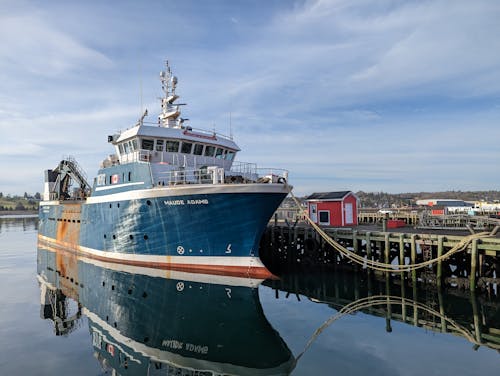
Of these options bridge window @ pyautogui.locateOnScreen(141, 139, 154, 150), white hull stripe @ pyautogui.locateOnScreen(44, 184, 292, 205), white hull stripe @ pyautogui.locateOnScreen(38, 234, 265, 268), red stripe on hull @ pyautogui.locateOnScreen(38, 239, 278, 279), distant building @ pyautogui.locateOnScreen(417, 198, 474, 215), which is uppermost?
bridge window @ pyautogui.locateOnScreen(141, 139, 154, 150)

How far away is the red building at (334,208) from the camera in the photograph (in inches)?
1000

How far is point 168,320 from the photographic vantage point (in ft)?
41.5

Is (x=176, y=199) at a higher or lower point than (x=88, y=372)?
higher

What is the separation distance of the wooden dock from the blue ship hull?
5.34 metres

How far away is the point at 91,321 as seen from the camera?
1333 cm

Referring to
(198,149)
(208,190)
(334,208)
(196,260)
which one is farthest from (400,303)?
(198,149)

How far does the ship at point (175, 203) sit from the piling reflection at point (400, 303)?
264 cm

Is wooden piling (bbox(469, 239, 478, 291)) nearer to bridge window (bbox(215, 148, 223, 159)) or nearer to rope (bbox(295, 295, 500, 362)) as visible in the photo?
rope (bbox(295, 295, 500, 362))

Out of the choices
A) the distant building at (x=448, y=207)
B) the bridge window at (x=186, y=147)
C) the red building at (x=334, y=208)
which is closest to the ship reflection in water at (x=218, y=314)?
the red building at (x=334, y=208)

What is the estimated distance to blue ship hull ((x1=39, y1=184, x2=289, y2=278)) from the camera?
1702cm

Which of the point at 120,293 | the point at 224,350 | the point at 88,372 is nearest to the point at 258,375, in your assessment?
the point at 224,350

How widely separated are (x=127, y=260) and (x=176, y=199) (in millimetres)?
6001

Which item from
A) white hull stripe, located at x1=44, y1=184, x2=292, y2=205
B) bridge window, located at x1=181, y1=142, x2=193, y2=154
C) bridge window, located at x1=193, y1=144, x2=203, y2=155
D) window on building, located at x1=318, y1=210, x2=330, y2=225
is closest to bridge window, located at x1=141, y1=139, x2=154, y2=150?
bridge window, located at x1=181, y1=142, x2=193, y2=154

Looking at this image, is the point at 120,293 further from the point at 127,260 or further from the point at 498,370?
the point at 498,370
